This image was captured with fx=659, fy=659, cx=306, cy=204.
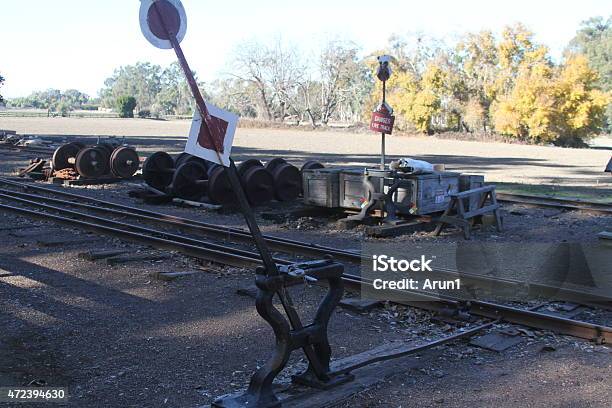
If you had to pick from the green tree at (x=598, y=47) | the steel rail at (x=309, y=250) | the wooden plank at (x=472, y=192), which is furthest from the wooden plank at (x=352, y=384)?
the green tree at (x=598, y=47)

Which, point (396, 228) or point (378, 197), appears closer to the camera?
point (396, 228)

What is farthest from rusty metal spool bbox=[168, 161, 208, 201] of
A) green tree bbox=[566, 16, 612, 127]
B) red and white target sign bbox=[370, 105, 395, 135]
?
green tree bbox=[566, 16, 612, 127]

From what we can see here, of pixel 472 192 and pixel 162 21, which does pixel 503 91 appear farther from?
pixel 162 21

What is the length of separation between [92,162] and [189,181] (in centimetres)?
550

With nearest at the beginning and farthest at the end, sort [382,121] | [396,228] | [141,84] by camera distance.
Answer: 1. [396,228]
2. [382,121]
3. [141,84]

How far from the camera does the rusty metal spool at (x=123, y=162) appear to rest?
19.2 metres

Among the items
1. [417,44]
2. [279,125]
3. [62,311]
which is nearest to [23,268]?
[62,311]

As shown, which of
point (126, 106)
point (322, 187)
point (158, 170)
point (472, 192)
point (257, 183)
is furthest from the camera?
point (126, 106)

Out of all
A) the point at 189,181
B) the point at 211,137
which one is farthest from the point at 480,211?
the point at 211,137

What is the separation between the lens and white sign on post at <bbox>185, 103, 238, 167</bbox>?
4.10 meters

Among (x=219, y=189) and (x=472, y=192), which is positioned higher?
(x=472, y=192)

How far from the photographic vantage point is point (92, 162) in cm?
1920

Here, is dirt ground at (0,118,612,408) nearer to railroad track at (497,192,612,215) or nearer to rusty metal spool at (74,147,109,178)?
railroad track at (497,192,612,215)

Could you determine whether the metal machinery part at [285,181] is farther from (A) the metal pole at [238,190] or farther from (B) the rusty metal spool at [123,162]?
(A) the metal pole at [238,190]
